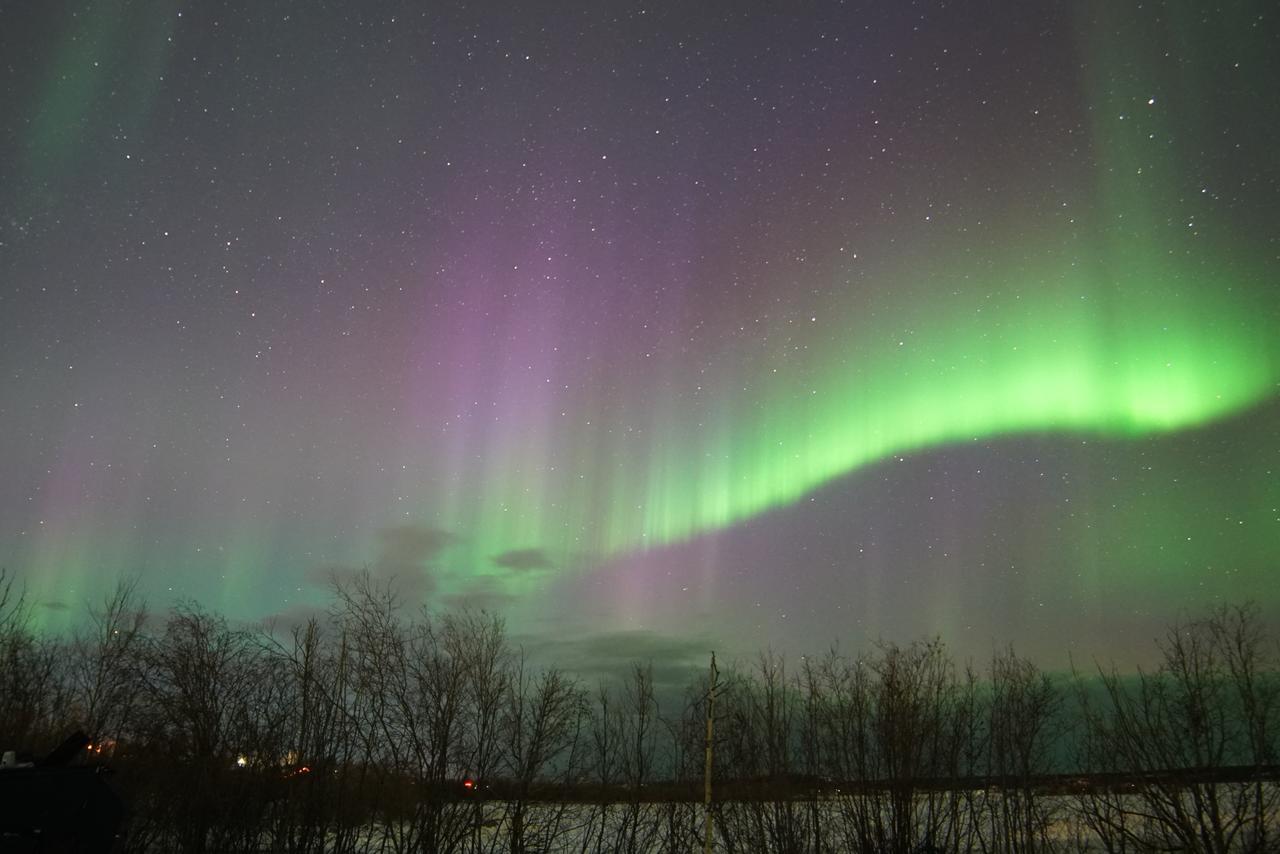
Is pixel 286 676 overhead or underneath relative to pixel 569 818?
overhead

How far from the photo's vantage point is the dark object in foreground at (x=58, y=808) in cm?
1339

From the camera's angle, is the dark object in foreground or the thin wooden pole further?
the thin wooden pole

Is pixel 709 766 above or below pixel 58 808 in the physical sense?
below

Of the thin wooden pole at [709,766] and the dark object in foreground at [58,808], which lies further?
the thin wooden pole at [709,766]

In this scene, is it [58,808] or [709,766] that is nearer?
[58,808]

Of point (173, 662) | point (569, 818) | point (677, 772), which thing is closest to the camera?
point (173, 662)

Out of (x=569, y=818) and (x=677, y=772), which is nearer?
(x=569, y=818)

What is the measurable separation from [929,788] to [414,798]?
18.9 m

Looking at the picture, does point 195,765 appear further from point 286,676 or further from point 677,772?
point 677,772

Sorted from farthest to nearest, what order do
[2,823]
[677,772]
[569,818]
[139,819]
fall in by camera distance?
[677,772]
[569,818]
[139,819]
[2,823]

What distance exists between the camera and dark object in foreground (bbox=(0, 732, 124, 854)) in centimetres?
1339

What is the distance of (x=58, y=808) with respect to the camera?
45.9 feet

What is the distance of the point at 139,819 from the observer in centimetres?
2688

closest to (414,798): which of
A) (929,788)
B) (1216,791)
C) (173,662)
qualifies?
(173,662)
